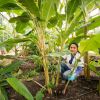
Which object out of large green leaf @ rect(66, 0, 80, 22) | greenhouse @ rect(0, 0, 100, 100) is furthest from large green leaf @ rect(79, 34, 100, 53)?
large green leaf @ rect(66, 0, 80, 22)

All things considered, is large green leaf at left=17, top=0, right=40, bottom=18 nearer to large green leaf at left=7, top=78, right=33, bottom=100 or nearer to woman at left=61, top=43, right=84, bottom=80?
large green leaf at left=7, top=78, right=33, bottom=100

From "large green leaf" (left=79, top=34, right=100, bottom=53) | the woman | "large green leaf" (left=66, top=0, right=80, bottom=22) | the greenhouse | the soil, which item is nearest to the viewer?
"large green leaf" (left=79, top=34, right=100, bottom=53)

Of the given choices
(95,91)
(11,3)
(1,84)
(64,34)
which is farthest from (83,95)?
(11,3)

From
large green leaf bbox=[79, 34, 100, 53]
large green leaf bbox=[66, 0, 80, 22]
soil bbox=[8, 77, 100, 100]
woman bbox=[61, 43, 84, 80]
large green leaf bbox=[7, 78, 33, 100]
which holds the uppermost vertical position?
large green leaf bbox=[66, 0, 80, 22]

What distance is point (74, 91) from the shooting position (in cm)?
223

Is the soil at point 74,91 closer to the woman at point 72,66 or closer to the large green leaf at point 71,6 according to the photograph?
the woman at point 72,66

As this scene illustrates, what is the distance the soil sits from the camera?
7.02 ft

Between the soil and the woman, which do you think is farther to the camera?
the woman

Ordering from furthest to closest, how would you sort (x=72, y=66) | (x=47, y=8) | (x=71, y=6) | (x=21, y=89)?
(x=72, y=66), (x=71, y=6), (x=47, y=8), (x=21, y=89)

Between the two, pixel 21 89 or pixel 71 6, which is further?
pixel 71 6

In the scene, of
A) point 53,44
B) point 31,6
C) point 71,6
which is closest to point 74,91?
point 53,44

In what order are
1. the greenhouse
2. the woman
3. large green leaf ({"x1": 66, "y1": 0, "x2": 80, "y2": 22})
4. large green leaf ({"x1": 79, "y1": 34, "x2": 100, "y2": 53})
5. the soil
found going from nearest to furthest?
large green leaf ({"x1": 79, "y1": 34, "x2": 100, "y2": 53}), the greenhouse, large green leaf ({"x1": 66, "y1": 0, "x2": 80, "y2": 22}), the soil, the woman

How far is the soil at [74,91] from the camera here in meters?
2.14

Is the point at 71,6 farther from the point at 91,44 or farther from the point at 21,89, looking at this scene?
the point at 21,89
